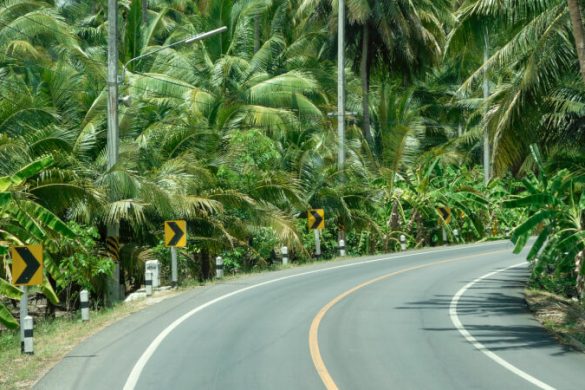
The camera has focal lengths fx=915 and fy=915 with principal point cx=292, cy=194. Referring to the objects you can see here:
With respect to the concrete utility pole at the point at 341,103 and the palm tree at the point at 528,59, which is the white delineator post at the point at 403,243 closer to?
the concrete utility pole at the point at 341,103

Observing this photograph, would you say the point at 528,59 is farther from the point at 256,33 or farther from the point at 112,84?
the point at 256,33

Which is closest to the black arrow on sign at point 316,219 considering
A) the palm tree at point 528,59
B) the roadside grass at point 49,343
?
the roadside grass at point 49,343

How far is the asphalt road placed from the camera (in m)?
11.9

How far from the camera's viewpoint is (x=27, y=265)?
15016 millimetres

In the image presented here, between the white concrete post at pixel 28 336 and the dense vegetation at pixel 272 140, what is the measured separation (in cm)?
119

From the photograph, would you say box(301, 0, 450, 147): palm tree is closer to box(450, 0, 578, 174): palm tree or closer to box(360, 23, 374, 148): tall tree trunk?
box(360, 23, 374, 148): tall tree trunk

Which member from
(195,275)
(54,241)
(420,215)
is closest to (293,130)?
(420,215)

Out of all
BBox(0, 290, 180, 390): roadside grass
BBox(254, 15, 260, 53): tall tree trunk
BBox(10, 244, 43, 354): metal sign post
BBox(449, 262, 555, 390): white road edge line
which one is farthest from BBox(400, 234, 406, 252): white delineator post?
BBox(10, 244, 43, 354): metal sign post

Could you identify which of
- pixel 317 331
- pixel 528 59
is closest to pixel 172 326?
pixel 317 331

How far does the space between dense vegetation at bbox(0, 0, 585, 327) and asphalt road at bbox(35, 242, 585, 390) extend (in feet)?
7.36

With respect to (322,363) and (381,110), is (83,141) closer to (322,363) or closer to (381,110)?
(322,363)

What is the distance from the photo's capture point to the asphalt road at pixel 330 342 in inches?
469

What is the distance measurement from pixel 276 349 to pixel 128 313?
5957mm

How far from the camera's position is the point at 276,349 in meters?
14.1
